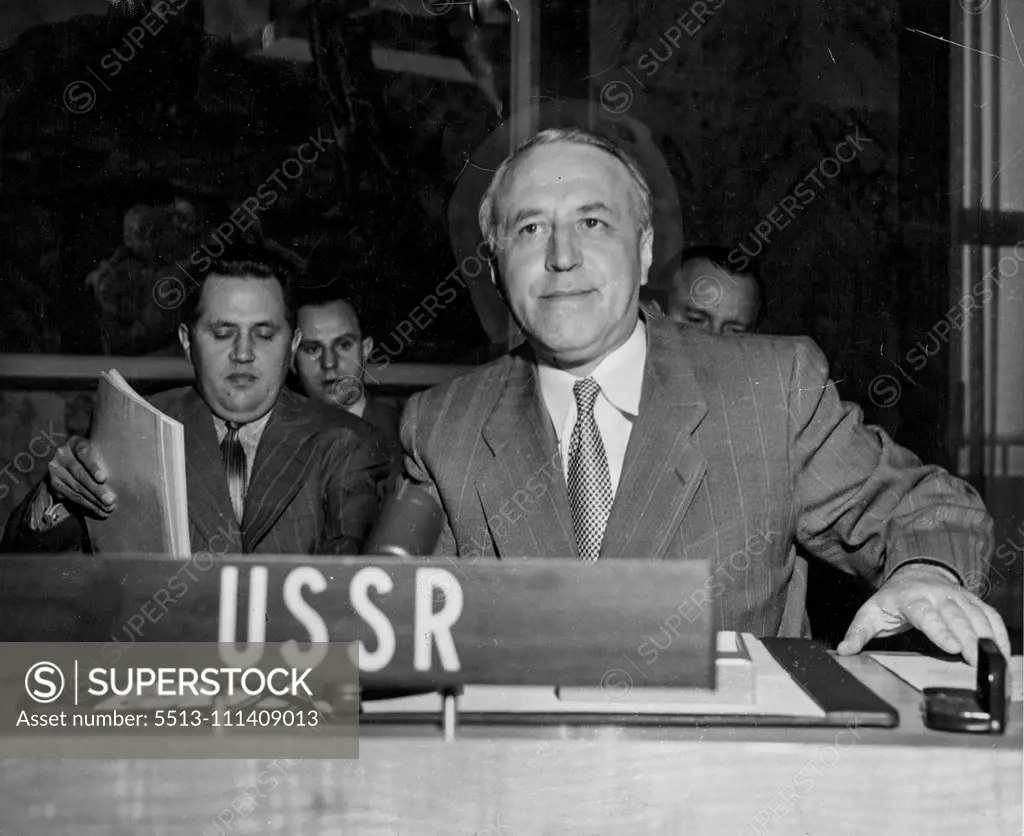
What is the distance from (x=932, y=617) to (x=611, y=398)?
558 millimetres

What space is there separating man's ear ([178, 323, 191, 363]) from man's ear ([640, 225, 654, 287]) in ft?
2.66

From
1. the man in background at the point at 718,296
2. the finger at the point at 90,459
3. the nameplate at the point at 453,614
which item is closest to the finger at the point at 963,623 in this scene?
the nameplate at the point at 453,614

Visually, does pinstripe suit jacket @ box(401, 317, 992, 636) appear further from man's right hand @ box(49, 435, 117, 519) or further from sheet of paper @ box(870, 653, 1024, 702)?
man's right hand @ box(49, 435, 117, 519)

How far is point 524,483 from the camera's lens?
1.32m

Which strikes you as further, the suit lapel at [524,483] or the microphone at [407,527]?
the suit lapel at [524,483]

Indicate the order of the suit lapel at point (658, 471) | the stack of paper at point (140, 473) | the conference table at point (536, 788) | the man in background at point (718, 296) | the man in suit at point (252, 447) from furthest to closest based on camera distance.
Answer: the man in background at point (718, 296) → the man in suit at point (252, 447) → the suit lapel at point (658, 471) → the stack of paper at point (140, 473) → the conference table at point (536, 788)

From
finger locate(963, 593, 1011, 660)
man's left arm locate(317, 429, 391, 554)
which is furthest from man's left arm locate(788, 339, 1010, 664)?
man's left arm locate(317, 429, 391, 554)

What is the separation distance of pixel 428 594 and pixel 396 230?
1.22 m

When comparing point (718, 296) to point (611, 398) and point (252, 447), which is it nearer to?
point (611, 398)

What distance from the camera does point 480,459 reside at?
137 centimetres

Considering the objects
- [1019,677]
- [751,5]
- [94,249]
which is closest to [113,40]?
[94,249]

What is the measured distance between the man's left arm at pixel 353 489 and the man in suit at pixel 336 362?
0.05 meters

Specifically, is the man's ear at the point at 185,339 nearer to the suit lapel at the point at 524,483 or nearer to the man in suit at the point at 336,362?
the man in suit at the point at 336,362

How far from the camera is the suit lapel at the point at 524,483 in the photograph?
1286 mm
